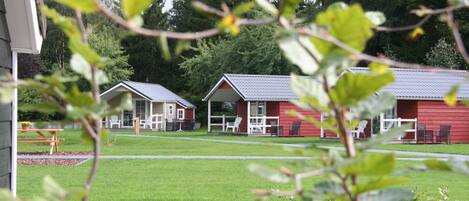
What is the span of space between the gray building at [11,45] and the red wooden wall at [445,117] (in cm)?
2423

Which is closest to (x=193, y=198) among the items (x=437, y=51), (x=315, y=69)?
(x=315, y=69)

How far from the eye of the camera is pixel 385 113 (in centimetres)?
2717

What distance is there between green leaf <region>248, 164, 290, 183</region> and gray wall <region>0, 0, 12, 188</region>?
422 centimetres

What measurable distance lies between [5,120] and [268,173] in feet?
14.7

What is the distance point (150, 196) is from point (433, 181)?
18.4 ft

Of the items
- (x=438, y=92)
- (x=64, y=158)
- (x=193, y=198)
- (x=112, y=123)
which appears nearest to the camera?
(x=193, y=198)

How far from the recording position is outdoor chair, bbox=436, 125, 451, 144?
27.2 metres

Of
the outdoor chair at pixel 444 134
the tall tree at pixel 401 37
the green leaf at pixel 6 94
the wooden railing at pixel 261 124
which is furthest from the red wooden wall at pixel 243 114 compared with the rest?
the green leaf at pixel 6 94

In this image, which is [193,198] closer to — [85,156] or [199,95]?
[85,156]

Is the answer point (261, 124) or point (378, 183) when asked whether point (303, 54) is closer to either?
point (378, 183)

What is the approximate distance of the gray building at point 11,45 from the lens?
5.00m

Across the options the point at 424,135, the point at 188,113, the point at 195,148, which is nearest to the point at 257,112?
the point at 424,135

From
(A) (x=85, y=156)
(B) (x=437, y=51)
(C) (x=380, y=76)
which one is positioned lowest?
(A) (x=85, y=156)

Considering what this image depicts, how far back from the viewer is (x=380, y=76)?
0.99 metres
